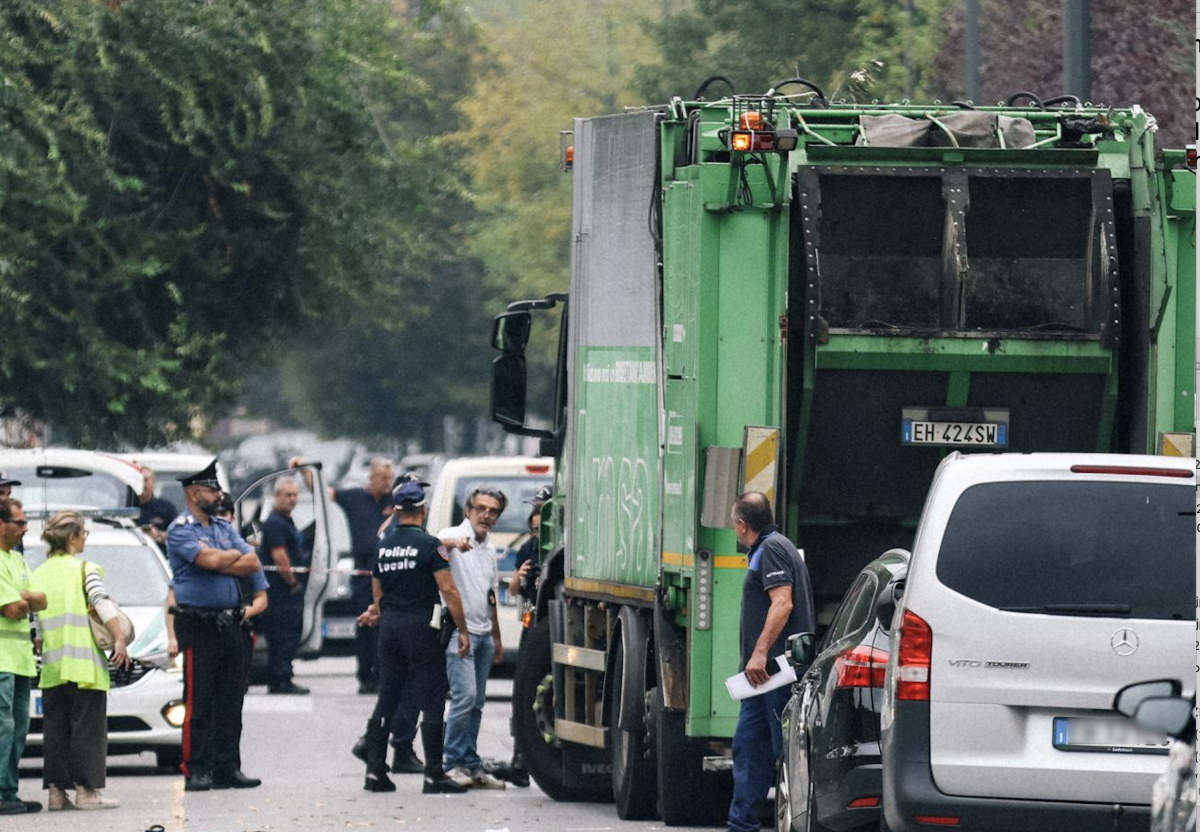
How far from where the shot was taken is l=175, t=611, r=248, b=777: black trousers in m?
14.9

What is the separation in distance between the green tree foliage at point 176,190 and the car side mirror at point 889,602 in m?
15.6

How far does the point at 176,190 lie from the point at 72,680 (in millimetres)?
12641

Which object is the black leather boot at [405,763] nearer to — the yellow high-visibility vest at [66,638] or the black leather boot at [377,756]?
the black leather boot at [377,756]

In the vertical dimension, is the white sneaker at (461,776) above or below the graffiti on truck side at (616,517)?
below

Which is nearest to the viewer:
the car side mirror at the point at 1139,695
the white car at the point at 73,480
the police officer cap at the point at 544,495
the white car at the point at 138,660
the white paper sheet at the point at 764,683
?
the car side mirror at the point at 1139,695

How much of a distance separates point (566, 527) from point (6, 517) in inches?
117

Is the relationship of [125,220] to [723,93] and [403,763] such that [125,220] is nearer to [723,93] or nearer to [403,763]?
[403,763]

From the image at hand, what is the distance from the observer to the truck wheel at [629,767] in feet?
42.1

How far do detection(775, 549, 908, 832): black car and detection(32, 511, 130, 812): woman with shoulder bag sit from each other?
5347mm

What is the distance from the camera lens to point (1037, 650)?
27.2 feet

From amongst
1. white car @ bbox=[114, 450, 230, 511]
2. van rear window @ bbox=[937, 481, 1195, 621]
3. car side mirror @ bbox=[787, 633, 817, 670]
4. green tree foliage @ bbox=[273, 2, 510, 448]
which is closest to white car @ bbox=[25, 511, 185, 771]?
white car @ bbox=[114, 450, 230, 511]

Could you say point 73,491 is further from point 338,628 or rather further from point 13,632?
point 13,632

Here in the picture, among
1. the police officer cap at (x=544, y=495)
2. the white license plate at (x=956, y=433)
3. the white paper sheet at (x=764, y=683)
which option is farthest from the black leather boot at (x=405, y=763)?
the white paper sheet at (x=764, y=683)

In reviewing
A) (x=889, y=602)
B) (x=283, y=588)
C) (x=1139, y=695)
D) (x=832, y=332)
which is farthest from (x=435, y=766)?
(x=1139, y=695)
